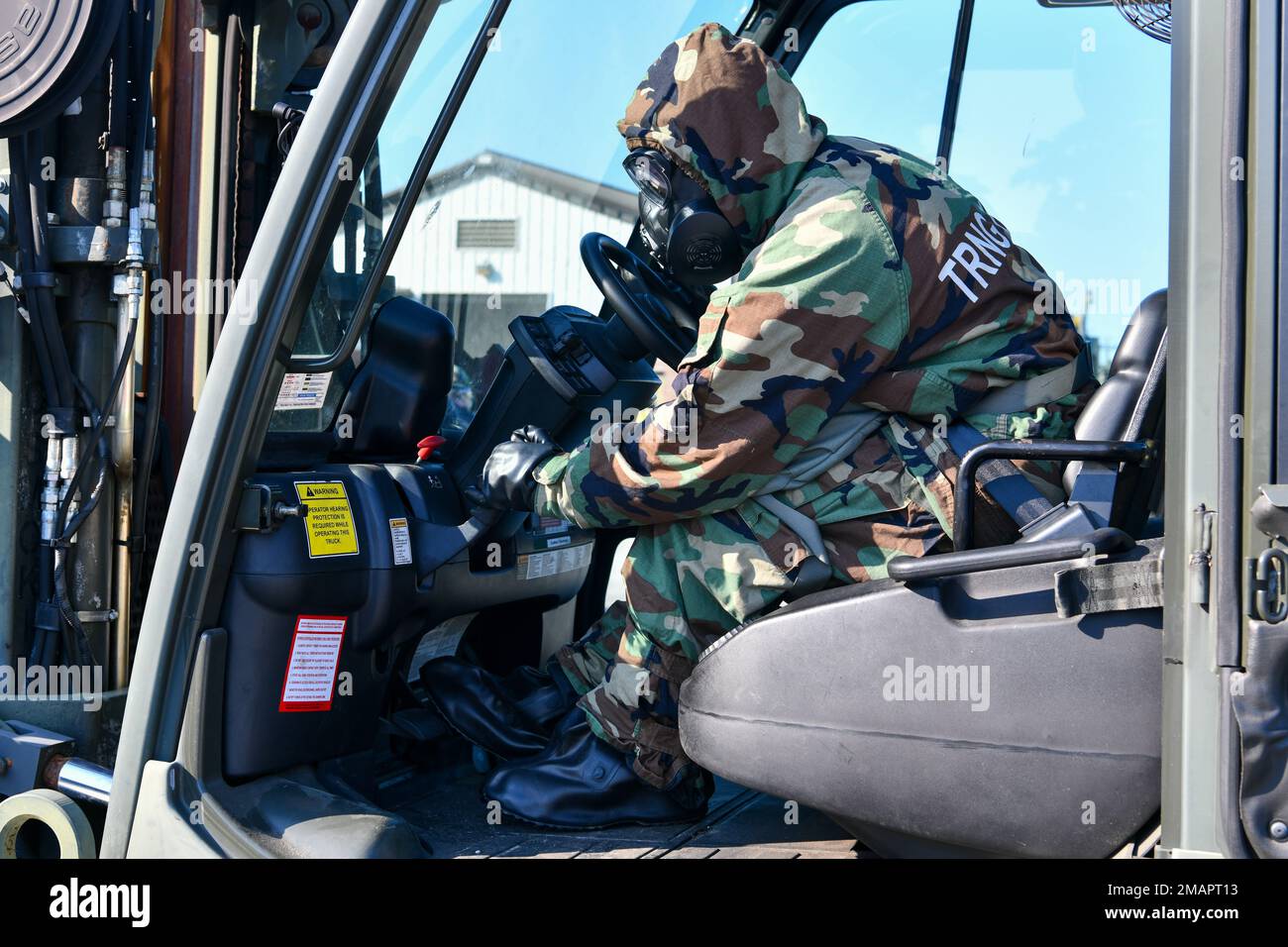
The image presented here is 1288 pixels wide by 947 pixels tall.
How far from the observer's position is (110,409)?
2227 millimetres

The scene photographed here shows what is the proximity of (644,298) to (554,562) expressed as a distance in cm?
62

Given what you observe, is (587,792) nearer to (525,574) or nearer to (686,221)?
(525,574)

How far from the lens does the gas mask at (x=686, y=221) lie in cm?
206

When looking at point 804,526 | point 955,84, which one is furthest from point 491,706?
point 955,84

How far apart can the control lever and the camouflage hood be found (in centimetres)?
72

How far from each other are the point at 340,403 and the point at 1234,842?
173 centimetres

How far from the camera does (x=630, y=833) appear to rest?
2113mm

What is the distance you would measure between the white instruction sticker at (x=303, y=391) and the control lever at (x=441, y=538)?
297mm

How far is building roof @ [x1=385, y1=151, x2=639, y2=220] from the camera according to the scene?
253 cm

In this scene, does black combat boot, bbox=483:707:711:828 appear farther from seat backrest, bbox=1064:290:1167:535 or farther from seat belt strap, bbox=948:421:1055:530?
seat backrest, bbox=1064:290:1167:535

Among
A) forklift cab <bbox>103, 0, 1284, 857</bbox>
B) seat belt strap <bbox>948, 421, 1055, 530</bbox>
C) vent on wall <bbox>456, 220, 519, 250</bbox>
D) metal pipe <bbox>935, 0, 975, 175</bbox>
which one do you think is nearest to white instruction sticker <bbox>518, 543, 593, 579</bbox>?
forklift cab <bbox>103, 0, 1284, 857</bbox>

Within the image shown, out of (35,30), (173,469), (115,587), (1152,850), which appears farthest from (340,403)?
(1152,850)

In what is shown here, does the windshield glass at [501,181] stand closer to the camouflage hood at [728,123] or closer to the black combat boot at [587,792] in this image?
the camouflage hood at [728,123]
